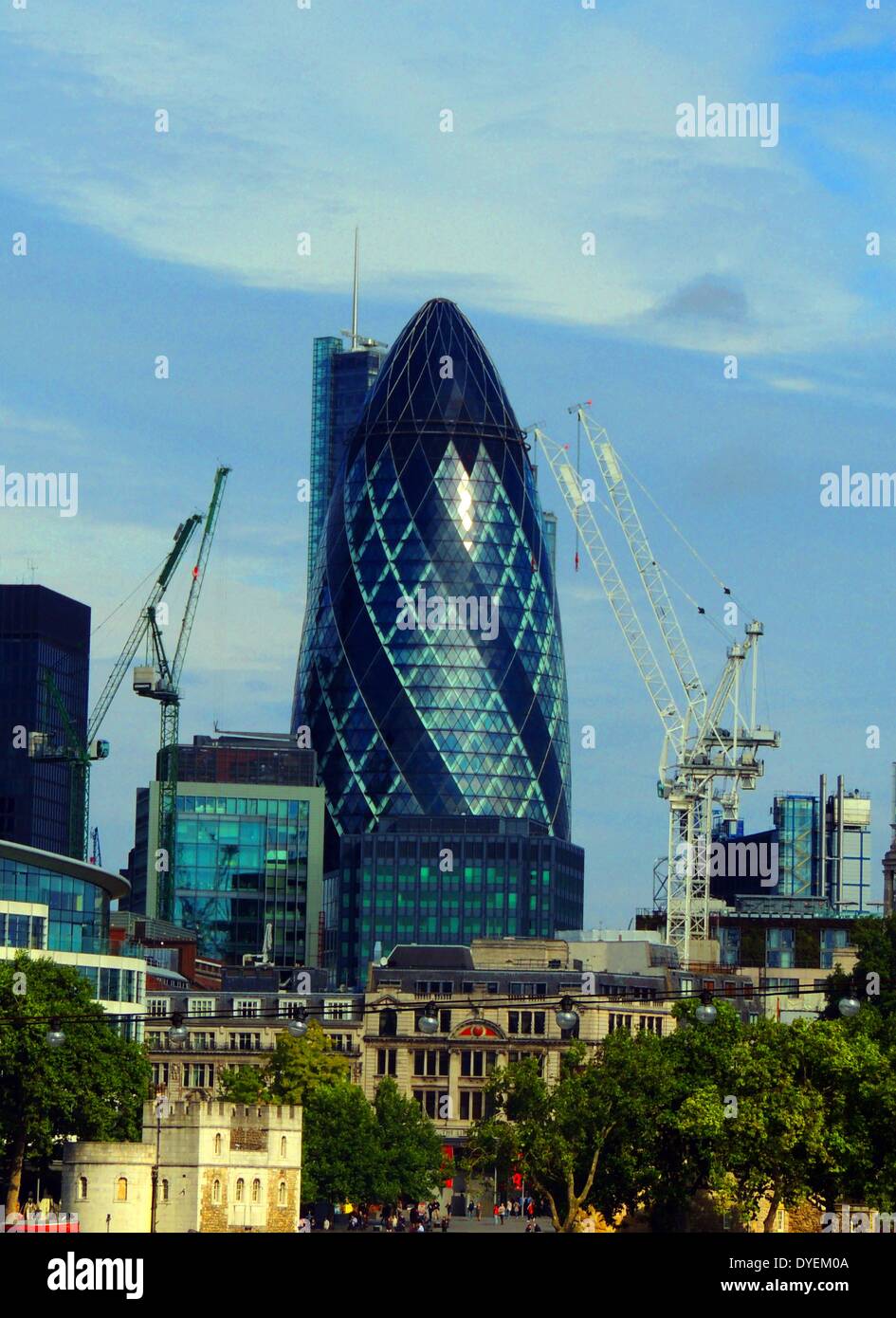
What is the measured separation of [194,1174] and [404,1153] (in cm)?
4962

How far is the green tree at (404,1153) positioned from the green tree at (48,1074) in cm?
2968

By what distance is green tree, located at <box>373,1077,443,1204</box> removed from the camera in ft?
557

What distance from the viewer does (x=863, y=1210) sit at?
120 meters

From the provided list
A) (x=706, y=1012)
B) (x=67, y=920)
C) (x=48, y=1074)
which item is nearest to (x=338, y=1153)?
(x=67, y=920)

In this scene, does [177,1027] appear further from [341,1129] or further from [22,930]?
[341,1129]

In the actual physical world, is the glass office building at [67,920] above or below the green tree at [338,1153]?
above

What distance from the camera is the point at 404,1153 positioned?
173625 mm

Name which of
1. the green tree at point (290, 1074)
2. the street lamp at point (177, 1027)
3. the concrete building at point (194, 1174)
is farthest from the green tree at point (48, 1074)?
the street lamp at point (177, 1027)

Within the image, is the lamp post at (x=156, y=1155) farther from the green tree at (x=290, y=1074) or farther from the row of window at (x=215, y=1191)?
the green tree at (x=290, y=1074)

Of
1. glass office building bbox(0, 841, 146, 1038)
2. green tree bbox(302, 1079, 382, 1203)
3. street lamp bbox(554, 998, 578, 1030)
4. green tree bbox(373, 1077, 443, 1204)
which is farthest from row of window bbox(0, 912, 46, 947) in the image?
street lamp bbox(554, 998, 578, 1030)

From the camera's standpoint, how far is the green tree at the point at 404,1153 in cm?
16975

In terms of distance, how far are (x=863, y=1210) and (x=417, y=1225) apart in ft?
121
